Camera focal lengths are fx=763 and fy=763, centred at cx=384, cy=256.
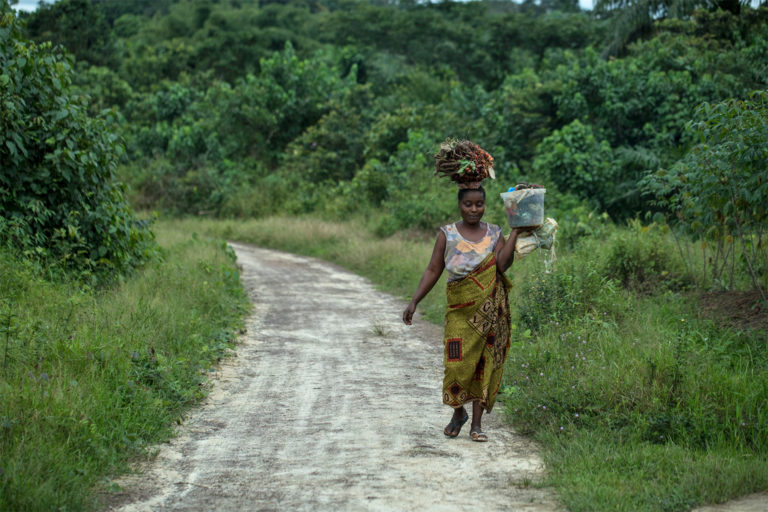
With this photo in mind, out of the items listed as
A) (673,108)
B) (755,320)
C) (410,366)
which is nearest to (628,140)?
(673,108)

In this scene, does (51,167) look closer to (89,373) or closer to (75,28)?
(89,373)

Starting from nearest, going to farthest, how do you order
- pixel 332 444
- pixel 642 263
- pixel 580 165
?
pixel 332 444 < pixel 642 263 < pixel 580 165

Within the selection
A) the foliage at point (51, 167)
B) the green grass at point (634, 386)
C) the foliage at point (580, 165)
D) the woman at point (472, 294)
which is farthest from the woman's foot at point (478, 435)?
the foliage at point (580, 165)

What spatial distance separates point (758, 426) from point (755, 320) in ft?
9.20

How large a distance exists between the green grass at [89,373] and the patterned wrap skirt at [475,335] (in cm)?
203

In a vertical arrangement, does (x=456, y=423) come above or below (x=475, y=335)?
below

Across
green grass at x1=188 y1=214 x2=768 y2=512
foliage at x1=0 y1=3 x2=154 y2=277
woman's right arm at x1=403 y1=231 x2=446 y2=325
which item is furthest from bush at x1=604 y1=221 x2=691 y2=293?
foliage at x1=0 y1=3 x2=154 y2=277

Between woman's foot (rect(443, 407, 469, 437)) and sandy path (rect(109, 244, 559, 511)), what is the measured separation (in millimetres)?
98

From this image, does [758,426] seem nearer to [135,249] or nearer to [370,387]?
[370,387]

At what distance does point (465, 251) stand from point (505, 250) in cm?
27

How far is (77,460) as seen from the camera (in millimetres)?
4391

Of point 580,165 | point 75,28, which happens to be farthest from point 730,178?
point 75,28

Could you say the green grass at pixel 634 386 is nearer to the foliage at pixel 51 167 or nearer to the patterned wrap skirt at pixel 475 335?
the patterned wrap skirt at pixel 475 335

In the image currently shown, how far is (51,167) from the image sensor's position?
28.9 ft
